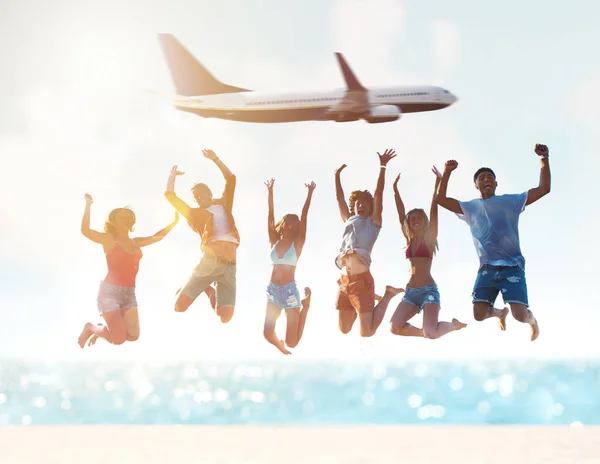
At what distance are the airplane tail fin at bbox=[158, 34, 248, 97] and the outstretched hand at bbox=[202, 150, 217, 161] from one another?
27418 mm

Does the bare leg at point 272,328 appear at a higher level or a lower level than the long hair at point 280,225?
lower

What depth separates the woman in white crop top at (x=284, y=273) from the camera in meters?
12.5

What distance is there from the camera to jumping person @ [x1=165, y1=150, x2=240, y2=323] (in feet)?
40.1

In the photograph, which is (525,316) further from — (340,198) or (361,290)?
(340,198)

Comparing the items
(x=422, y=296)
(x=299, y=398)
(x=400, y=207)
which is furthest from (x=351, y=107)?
(x=299, y=398)

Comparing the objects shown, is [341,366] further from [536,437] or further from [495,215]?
[495,215]

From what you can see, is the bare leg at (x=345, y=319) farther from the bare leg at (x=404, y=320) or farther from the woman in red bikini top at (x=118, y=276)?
the woman in red bikini top at (x=118, y=276)

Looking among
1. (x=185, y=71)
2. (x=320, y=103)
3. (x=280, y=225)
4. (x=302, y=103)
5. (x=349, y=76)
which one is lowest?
(x=280, y=225)

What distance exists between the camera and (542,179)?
11.3m

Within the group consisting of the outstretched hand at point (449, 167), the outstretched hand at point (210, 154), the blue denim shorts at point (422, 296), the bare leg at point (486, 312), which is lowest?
the bare leg at point (486, 312)

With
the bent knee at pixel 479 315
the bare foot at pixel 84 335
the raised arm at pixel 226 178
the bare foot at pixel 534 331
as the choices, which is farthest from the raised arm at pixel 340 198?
the bare foot at pixel 84 335

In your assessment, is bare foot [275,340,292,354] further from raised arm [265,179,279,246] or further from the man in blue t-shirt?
the man in blue t-shirt

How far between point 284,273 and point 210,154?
237 cm

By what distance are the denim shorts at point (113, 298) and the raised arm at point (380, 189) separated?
422 centimetres
